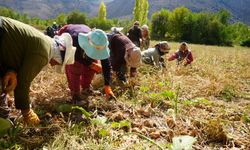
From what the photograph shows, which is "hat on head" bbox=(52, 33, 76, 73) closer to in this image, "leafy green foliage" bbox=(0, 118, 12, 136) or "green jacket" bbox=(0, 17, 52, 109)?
"green jacket" bbox=(0, 17, 52, 109)

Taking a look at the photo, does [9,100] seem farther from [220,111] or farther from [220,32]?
[220,32]

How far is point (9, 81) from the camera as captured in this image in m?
2.73

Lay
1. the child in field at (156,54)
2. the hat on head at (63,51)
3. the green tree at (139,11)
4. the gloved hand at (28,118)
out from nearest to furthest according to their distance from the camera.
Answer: the gloved hand at (28,118)
the hat on head at (63,51)
the child in field at (156,54)
the green tree at (139,11)

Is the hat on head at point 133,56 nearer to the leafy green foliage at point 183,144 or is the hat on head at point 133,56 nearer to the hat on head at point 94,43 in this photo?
the hat on head at point 94,43

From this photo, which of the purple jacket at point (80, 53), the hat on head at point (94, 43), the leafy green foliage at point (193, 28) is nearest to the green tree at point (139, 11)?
the leafy green foliage at point (193, 28)

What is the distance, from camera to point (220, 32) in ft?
143

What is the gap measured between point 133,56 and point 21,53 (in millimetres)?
1941

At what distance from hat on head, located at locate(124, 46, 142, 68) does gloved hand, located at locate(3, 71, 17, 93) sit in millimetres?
2032

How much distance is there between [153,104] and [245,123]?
109 centimetres

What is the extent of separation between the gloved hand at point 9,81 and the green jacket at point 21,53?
0.06 meters

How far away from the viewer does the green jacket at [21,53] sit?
2.72 meters

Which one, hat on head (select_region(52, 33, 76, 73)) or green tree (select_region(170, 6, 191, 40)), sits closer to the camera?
hat on head (select_region(52, 33, 76, 73))

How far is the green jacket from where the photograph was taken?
2723 millimetres

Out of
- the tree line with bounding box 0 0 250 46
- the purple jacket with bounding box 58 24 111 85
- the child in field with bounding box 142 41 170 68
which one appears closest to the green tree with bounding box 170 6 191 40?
the tree line with bounding box 0 0 250 46
